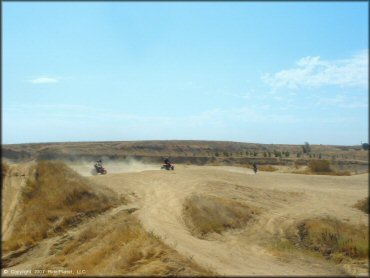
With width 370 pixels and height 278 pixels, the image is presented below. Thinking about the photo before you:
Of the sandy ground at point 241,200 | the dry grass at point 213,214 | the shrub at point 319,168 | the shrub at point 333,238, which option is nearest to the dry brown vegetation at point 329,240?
the shrub at point 333,238

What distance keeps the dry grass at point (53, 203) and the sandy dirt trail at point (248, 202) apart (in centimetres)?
245

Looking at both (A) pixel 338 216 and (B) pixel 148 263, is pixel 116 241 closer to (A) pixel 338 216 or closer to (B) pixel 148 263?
(B) pixel 148 263

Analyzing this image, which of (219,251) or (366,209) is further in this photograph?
(366,209)

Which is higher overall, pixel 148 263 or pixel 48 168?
pixel 48 168

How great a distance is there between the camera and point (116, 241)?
54.9ft

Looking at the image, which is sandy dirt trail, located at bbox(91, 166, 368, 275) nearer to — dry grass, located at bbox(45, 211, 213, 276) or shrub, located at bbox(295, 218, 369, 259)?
dry grass, located at bbox(45, 211, 213, 276)

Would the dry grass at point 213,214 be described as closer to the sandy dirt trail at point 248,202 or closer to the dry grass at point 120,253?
the sandy dirt trail at point 248,202

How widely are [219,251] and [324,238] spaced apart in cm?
414

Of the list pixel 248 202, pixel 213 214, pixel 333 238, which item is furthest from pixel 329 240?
pixel 248 202

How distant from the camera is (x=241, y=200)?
25.7 meters

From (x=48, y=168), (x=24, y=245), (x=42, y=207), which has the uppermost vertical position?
(x=48, y=168)

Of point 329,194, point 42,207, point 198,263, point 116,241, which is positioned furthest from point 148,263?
point 329,194

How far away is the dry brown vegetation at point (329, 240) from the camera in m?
15.6

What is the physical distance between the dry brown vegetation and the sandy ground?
0.69 metres
